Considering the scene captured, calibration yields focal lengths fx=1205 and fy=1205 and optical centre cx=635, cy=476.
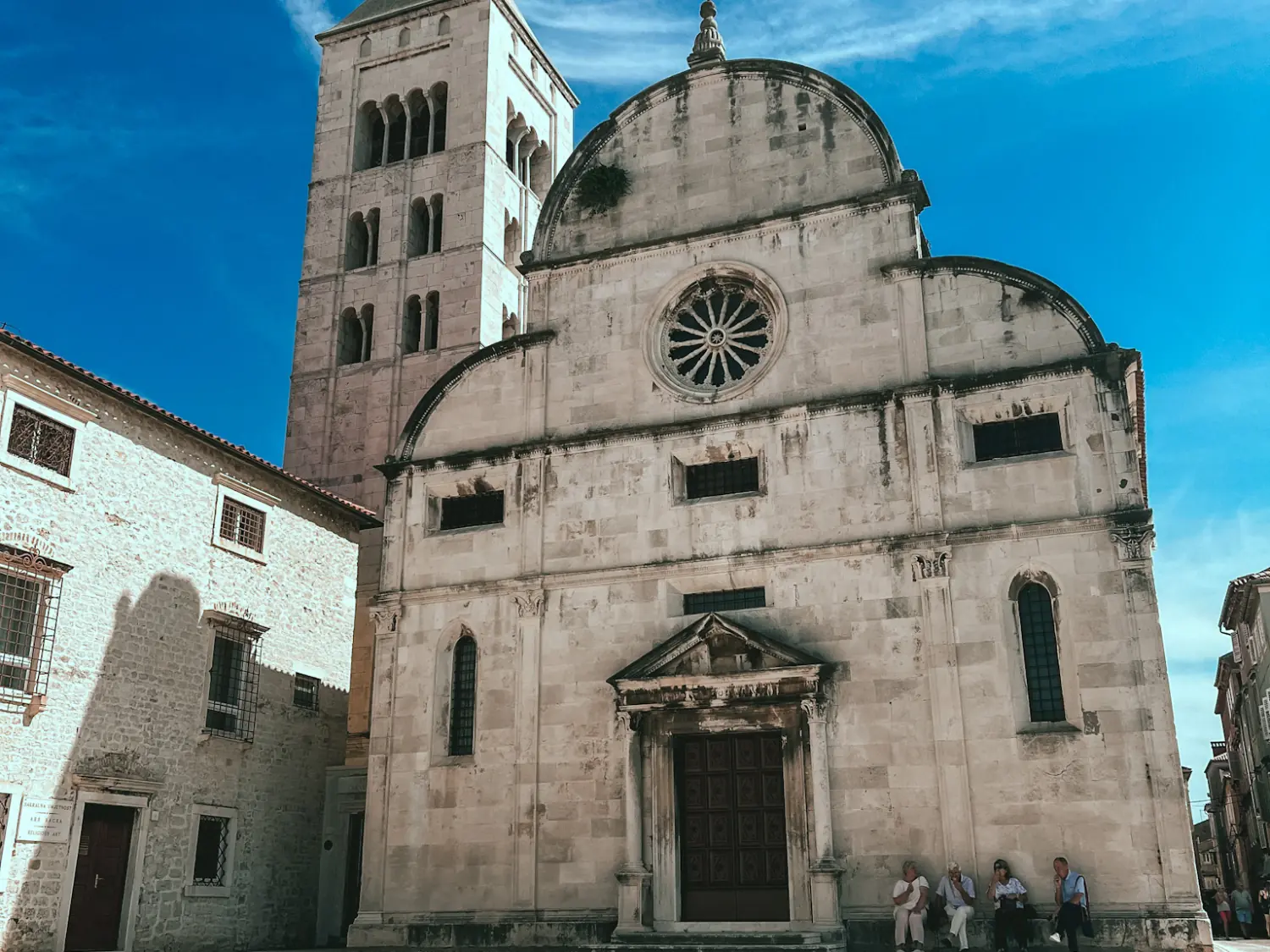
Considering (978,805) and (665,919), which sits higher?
(978,805)

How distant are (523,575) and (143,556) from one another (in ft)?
22.1

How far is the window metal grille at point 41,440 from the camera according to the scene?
62.5 ft

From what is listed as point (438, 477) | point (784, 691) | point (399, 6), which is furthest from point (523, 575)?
point (399, 6)

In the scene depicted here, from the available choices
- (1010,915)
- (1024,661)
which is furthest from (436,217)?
(1010,915)

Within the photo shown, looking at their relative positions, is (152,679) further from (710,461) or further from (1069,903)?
(1069,903)

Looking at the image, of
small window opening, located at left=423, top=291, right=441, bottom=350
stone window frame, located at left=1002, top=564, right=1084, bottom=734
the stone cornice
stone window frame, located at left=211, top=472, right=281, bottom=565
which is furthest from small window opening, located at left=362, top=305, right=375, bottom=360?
stone window frame, located at left=1002, top=564, right=1084, bottom=734

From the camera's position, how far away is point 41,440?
19.5 metres

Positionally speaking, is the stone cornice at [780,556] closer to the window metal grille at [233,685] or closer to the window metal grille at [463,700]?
the window metal grille at [463,700]

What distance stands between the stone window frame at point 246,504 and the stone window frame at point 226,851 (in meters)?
4.85

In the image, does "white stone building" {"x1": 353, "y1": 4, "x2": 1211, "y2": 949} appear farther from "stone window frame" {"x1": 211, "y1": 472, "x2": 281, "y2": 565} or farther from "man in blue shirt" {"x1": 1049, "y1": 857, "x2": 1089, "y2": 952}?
"stone window frame" {"x1": 211, "y1": 472, "x2": 281, "y2": 565}

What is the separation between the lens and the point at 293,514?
2548 cm

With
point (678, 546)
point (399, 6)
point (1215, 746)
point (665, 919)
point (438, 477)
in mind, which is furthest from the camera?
point (1215, 746)

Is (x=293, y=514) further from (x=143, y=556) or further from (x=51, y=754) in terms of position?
(x=51, y=754)

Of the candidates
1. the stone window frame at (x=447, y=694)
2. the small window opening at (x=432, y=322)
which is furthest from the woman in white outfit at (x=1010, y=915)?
the small window opening at (x=432, y=322)
